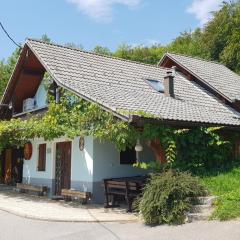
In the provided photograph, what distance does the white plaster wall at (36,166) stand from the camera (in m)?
18.1

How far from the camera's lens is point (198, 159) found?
545 inches

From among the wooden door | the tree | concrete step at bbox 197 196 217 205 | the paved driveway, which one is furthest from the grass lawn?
the tree

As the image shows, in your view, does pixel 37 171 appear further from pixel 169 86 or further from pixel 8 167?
pixel 169 86

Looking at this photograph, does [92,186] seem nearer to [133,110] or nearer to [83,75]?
[133,110]

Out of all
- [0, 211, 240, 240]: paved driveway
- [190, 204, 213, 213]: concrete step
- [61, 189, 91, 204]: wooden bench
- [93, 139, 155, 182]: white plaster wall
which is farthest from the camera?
[93, 139, 155, 182]: white plaster wall

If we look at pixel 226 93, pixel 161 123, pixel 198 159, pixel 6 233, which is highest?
pixel 226 93

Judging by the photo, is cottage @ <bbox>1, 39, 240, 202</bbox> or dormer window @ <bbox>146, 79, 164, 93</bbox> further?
dormer window @ <bbox>146, 79, 164, 93</bbox>

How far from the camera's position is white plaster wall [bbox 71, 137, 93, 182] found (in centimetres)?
1513

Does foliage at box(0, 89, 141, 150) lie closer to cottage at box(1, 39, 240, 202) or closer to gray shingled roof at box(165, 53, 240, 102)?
cottage at box(1, 39, 240, 202)

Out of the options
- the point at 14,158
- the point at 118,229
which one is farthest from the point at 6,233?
the point at 14,158

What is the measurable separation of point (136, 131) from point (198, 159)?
234 cm

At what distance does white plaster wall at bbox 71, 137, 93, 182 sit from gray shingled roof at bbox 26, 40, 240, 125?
1883 millimetres

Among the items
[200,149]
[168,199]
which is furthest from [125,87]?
[168,199]

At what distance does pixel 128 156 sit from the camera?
52.9 ft
